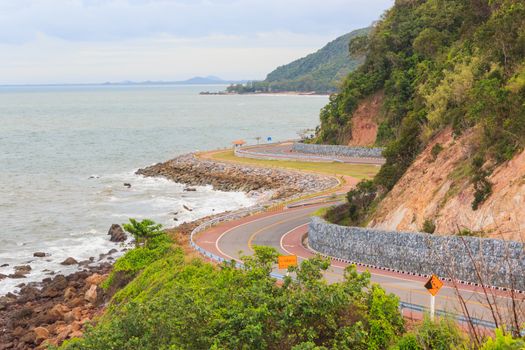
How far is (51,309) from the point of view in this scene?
31078 mm

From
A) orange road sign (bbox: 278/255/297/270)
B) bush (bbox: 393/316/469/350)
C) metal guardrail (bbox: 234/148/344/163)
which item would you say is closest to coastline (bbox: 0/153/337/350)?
orange road sign (bbox: 278/255/297/270)

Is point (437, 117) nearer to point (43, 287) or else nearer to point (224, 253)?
point (224, 253)

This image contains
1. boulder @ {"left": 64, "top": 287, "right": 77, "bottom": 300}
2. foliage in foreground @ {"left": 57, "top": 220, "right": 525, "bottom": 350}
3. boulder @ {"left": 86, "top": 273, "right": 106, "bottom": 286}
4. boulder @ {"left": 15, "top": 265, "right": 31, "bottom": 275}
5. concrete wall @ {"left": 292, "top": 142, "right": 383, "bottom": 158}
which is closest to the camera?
foliage in foreground @ {"left": 57, "top": 220, "right": 525, "bottom": 350}

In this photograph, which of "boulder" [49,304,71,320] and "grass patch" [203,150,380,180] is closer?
"boulder" [49,304,71,320]

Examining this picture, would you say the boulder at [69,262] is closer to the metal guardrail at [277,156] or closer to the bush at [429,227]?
the bush at [429,227]

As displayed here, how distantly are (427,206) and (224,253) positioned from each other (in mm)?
10603

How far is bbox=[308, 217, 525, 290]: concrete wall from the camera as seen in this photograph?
22.1 m

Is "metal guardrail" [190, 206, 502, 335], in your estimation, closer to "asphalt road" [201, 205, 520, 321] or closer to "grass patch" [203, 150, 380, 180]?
"asphalt road" [201, 205, 520, 321]

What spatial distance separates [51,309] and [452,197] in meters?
20.3

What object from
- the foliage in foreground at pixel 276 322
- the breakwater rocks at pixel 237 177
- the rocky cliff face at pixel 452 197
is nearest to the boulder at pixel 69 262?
the rocky cliff face at pixel 452 197

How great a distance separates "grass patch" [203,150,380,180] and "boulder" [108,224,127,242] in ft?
72.5

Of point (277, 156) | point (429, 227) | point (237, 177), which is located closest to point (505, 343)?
point (429, 227)

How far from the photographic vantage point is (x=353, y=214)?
119 ft

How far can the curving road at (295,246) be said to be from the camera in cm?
2119
